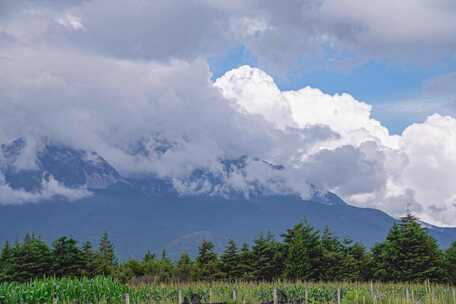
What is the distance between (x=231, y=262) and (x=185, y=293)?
1177cm

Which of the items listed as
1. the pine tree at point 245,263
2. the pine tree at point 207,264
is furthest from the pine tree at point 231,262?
the pine tree at point 207,264

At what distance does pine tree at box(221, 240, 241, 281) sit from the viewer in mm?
46875

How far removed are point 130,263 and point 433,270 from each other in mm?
20711

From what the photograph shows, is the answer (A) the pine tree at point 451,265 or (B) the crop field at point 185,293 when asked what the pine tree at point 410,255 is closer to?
(A) the pine tree at point 451,265

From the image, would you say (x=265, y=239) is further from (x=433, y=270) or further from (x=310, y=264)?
(x=433, y=270)

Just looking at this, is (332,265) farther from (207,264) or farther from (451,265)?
(207,264)

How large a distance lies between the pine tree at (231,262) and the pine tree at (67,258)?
9945 mm

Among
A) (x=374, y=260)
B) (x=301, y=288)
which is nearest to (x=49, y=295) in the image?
(x=301, y=288)

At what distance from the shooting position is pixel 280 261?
46.8 metres

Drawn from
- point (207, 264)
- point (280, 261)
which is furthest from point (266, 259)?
point (207, 264)

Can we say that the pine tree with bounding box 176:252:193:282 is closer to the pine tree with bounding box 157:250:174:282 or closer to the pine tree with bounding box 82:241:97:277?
the pine tree with bounding box 157:250:174:282

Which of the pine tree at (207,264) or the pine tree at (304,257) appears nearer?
the pine tree at (304,257)

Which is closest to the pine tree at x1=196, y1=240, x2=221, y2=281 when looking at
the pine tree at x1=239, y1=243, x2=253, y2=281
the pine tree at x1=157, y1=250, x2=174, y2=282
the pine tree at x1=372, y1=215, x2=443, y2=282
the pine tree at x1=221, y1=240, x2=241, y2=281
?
the pine tree at x1=221, y1=240, x2=241, y2=281

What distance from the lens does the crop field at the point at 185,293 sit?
87.9ft
